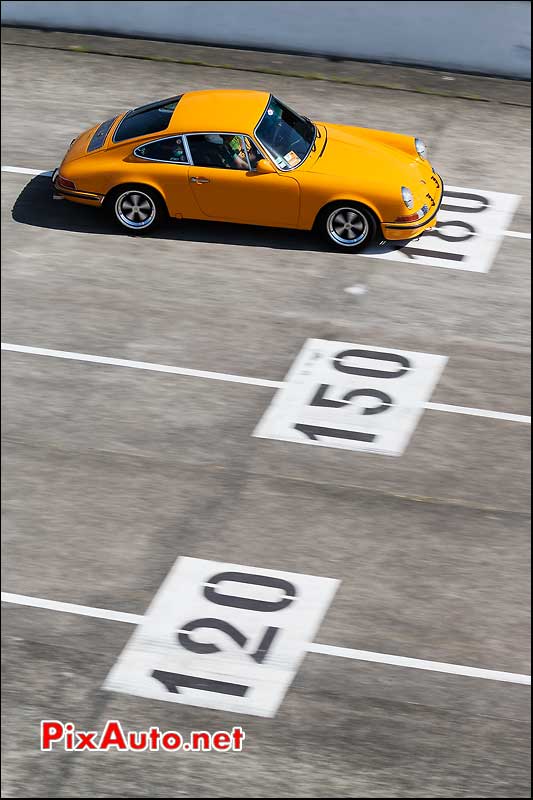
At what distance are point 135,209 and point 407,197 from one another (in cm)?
323

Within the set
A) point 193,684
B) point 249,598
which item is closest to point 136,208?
point 249,598

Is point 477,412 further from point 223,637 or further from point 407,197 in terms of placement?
point 223,637

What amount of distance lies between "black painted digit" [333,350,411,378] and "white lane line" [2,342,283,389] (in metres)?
0.69

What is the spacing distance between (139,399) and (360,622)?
140 inches

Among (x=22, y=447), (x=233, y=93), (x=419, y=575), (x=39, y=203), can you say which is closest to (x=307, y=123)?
(x=233, y=93)

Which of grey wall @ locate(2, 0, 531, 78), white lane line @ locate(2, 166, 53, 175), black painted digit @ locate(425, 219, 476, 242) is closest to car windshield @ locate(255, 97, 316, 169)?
black painted digit @ locate(425, 219, 476, 242)

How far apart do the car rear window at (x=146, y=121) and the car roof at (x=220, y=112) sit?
0.39ft

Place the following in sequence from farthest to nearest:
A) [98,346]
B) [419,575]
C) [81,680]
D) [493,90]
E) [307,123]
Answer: [493,90] → [307,123] → [98,346] → [419,575] → [81,680]

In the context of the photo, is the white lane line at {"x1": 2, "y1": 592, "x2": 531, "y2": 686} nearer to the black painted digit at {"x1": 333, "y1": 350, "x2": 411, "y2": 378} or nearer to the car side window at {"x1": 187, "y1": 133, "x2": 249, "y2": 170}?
the black painted digit at {"x1": 333, "y1": 350, "x2": 411, "y2": 378}

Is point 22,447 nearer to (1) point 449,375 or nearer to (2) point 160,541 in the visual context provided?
(2) point 160,541

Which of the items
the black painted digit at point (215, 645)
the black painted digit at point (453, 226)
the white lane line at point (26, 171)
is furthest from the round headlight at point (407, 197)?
the black painted digit at point (215, 645)

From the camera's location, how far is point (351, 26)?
18.2m

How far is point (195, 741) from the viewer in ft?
29.7

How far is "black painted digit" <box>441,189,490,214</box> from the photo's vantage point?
48.9ft
